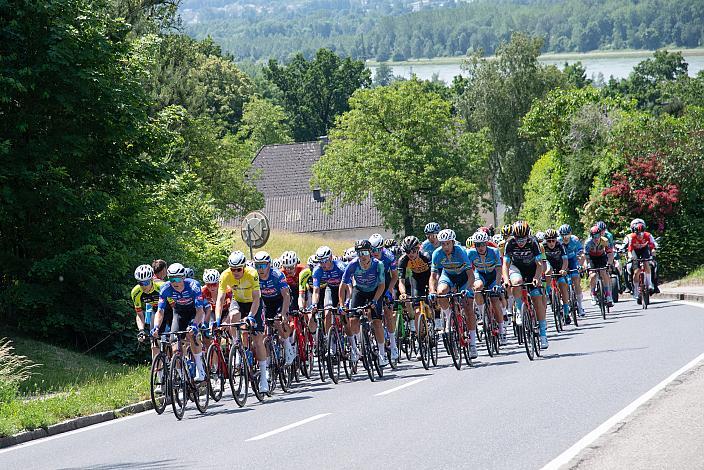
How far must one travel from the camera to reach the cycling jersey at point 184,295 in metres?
17.0

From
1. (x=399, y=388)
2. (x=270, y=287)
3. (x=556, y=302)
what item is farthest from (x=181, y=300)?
(x=556, y=302)

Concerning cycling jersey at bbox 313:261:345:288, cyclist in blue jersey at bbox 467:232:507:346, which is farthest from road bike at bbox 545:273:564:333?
cycling jersey at bbox 313:261:345:288

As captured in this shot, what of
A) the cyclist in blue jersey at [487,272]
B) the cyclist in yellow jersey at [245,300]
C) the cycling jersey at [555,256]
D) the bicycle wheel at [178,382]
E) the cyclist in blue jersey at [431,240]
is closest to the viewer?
the bicycle wheel at [178,382]

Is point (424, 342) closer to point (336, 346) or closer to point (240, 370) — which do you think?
point (336, 346)

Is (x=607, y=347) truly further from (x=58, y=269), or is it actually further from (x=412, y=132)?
(x=412, y=132)

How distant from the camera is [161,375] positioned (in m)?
17.0

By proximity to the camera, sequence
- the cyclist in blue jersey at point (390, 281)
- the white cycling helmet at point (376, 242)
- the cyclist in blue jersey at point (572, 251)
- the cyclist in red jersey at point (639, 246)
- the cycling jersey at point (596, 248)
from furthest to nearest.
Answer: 1. the cyclist in red jersey at point (639, 246)
2. the cycling jersey at point (596, 248)
3. the cyclist in blue jersey at point (572, 251)
4. the cyclist in blue jersey at point (390, 281)
5. the white cycling helmet at point (376, 242)

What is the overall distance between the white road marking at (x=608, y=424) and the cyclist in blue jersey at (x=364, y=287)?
4.91 metres

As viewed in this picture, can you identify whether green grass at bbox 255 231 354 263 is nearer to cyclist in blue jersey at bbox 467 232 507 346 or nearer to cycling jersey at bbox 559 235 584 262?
cycling jersey at bbox 559 235 584 262

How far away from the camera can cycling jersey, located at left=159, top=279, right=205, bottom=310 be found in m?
17.0

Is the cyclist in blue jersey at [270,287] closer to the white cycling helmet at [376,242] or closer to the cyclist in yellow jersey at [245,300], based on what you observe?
the cyclist in yellow jersey at [245,300]

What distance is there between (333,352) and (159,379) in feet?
9.24

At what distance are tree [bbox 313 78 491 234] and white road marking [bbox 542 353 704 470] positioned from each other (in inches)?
2391

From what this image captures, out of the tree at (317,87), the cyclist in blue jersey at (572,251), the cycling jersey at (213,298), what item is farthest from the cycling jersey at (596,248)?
the tree at (317,87)
